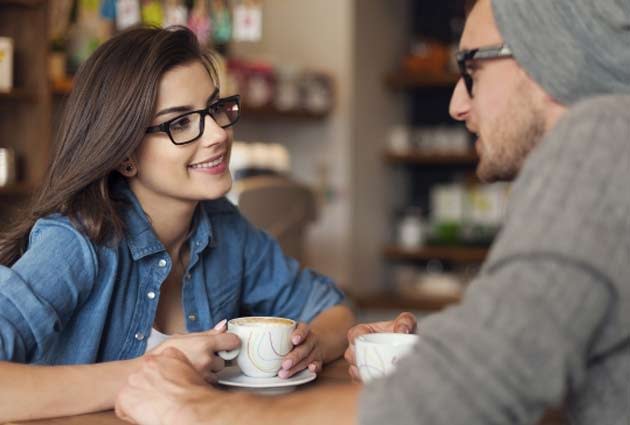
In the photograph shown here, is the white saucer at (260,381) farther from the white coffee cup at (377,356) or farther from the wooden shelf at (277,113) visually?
the wooden shelf at (277,113)

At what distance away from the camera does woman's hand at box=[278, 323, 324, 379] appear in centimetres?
141

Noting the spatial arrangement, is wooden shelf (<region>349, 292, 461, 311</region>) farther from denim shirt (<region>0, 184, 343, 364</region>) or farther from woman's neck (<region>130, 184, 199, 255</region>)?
woman's neck (<region>130, 184, 199, 255</region>)

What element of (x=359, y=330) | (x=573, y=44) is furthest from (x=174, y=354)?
(x=573, y=44)

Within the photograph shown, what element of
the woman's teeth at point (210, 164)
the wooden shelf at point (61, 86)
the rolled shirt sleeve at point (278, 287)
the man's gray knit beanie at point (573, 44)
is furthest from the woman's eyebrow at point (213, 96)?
the wooden shelf at point (61, 86)

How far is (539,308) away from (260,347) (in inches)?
22.6

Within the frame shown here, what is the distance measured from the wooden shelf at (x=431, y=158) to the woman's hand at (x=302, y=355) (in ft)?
12.6

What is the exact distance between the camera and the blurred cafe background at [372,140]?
5.25m

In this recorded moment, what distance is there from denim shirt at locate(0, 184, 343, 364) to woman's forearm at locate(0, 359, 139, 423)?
7 centimetres

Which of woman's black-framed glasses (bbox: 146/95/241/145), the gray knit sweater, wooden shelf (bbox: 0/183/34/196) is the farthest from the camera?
wooden shelf (bbox: 0/183/34/196)

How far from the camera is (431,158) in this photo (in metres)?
5.38

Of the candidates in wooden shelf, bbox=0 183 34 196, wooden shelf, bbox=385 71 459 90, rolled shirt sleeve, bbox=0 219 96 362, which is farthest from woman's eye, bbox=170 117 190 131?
wooden shelf, bbox=385 71 459 90

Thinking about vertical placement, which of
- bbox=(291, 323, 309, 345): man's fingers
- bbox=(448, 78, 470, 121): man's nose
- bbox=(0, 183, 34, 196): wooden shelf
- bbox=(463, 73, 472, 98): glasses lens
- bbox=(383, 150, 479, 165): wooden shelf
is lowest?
Result: bbox=(383, 150, 479, 165): wooden shelf

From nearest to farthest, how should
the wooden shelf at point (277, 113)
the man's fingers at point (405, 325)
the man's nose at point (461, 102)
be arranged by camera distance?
the man's nose at point (461, 102) → the man's fingers at point (405, 325) → the wooden shelf at point (277, 113)

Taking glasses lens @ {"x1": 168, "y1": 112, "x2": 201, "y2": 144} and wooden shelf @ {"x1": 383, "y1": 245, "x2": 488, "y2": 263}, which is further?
wooden shelf @ {"x1": 383, "y1": 245, "x2": 488, "y2": 263}
